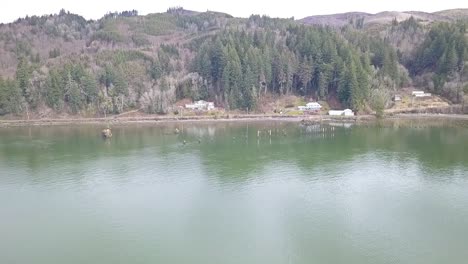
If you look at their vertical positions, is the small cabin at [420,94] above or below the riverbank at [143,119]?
above

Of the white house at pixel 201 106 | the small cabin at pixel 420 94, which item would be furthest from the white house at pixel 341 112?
the white house at pixel 201 106

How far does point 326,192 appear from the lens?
90.3ft

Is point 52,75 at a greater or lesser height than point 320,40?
lesser

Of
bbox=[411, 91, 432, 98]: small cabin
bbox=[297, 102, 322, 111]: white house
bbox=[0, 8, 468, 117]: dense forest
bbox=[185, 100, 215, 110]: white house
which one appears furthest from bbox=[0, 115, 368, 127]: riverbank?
bbox=[411, 91, 432, 98]: small cabin

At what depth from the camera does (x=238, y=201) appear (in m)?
26.3

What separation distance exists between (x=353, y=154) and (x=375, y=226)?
17.6 m

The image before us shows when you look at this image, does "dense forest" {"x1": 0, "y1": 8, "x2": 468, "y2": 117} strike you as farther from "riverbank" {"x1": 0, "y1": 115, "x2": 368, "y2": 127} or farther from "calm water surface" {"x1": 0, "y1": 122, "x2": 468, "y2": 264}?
"calm water surface" {"x1": 0, "y1": 122, "x2": 468, "y2": 264}

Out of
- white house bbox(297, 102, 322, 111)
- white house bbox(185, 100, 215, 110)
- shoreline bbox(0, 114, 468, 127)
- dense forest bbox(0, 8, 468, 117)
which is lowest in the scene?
shoreline bbox(0, 114, 468, 127)

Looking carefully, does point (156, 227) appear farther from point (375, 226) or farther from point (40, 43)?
point (40, 43)

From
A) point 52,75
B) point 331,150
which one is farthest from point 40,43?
point 331,150

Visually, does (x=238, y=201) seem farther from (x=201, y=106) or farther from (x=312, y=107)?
(x=201, y=106)

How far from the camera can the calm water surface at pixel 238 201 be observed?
19.5 metres

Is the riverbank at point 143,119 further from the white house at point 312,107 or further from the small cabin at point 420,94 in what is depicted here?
the small cabin at point 420,94

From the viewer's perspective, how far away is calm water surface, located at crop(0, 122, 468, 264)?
19.5m
